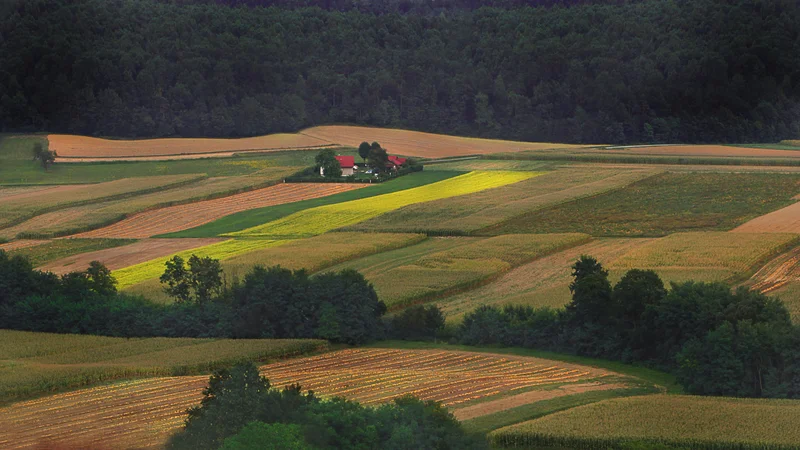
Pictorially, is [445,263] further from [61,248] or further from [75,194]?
[75,194]

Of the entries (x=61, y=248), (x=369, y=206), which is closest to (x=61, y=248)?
(x=61, y=248)

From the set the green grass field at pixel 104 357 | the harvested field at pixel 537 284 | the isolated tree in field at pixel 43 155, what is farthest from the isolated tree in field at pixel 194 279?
the isolated tree in field at pixel 43 155

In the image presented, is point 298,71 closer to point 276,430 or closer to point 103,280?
point 103,280

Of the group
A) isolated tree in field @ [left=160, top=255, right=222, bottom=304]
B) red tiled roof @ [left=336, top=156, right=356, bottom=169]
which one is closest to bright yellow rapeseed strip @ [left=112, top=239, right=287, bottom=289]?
isolated tree in field @ [left=160, top=255, right=222, bottom=304]

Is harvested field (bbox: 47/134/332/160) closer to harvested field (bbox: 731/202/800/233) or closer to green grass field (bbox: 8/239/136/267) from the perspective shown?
green grass field (bbox: 8/239/136/267)

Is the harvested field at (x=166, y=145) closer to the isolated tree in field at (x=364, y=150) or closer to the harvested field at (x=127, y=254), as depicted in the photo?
the isolated tree in field at (x=364, y=150)

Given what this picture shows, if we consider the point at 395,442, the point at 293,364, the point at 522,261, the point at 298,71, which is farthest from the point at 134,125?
the point at 395,442
